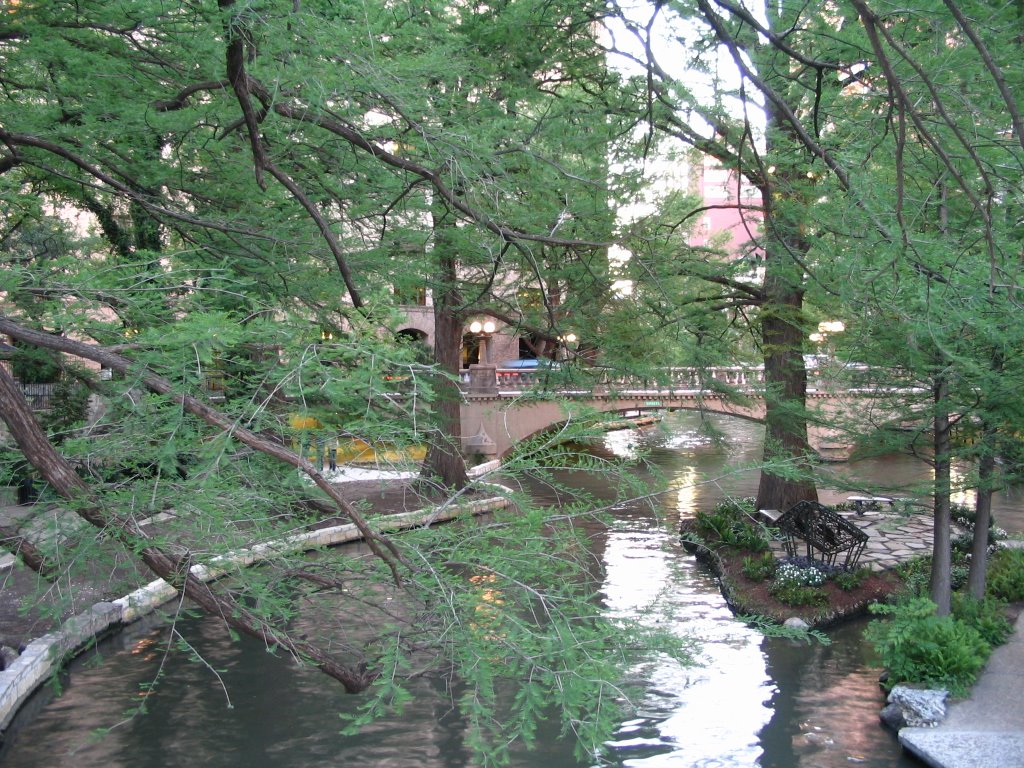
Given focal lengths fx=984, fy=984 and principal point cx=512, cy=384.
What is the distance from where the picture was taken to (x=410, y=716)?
10078 mm

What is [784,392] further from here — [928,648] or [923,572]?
[928,648]

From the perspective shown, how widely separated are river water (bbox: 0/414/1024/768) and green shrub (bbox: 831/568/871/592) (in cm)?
127

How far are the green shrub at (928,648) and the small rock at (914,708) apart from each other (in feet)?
0.70

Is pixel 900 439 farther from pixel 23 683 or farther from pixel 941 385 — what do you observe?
pixel 23 683

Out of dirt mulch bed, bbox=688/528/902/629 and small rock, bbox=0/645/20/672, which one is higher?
small rock, bbox=0/645/20/672

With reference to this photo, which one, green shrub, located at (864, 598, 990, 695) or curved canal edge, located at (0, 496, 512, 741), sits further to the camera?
green shrub, located at (864, 598, 990, 695)

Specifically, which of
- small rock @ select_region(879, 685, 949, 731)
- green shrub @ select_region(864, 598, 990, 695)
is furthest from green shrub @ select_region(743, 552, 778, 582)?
small rock @ select_region(879, 685, 949, 731)

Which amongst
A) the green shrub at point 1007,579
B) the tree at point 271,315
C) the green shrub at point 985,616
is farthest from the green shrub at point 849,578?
the tree at point 271,315

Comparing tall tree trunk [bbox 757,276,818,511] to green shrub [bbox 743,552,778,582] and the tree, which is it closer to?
green shrub [bbox 743,552,778,582]

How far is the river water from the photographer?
9.13 meters

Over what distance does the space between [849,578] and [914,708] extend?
5.08 meters

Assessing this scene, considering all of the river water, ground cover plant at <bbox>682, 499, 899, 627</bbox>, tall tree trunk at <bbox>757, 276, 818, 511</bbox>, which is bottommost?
the river water

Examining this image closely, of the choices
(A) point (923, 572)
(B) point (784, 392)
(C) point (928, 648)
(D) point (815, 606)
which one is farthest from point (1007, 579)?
(B) point (784, 392)

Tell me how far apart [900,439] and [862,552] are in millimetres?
4331
